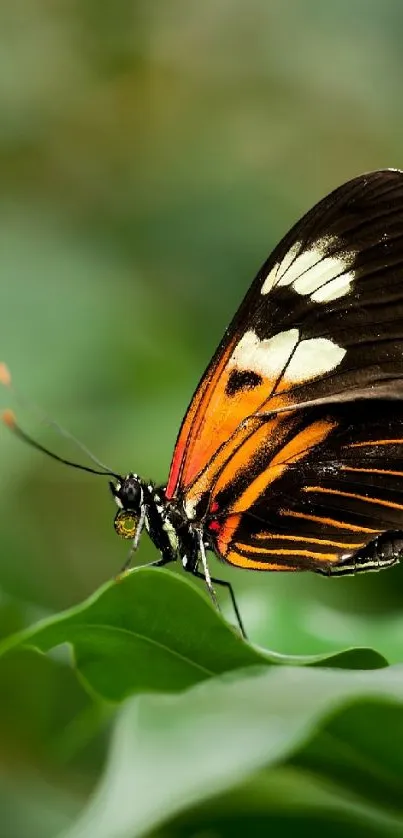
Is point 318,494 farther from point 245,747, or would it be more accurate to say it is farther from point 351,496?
point 245,747

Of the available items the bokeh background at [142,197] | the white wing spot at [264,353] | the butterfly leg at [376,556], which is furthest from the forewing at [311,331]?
the bokeh background at [142,197]

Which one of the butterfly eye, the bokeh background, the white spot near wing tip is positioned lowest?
the butterfly eye

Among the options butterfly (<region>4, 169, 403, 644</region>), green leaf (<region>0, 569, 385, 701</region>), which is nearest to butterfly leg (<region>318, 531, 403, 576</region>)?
butterfly (<region>4, 169, 403, 644</region>)

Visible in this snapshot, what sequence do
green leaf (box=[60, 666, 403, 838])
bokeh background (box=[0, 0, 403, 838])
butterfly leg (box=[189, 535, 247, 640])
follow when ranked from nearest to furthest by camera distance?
green leaf (box=[60, 666, 403, 838]) → butterfly leg (box=[189, 535, 247, 640]) → bokeh background (box=[0, 0, 403, 838])

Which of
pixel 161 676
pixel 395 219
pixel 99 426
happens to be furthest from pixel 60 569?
pixel 161 676

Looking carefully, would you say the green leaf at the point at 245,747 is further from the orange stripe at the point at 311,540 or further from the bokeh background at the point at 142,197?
the bokeh background at the point at 142,197

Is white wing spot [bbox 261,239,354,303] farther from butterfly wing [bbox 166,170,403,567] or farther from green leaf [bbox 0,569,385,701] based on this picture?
green leaf [bbox 0,569,385,701]

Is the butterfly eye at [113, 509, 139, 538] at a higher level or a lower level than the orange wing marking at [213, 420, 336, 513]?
higher

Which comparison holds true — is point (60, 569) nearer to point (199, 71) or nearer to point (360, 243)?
point (360, 243)
